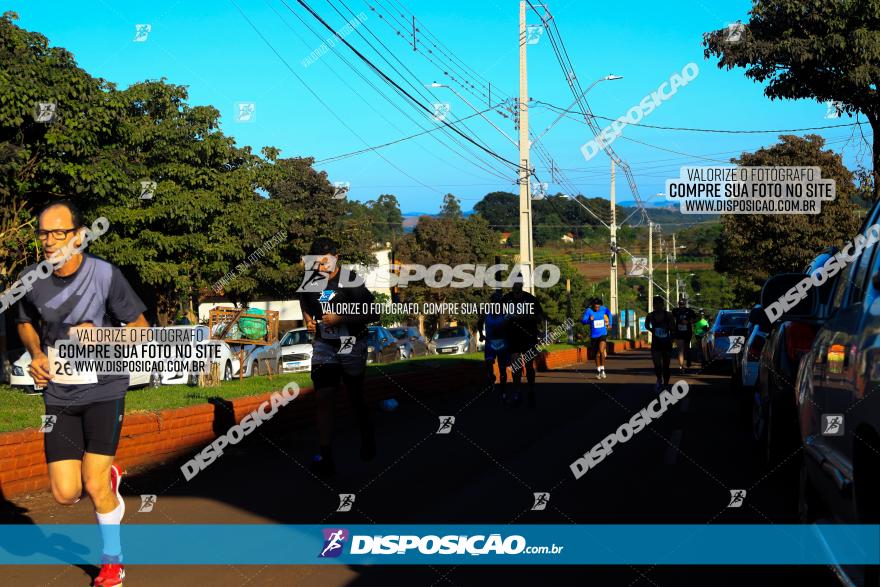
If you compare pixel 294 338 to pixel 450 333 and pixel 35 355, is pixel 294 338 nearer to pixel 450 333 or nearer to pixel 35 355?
pixel 450 333

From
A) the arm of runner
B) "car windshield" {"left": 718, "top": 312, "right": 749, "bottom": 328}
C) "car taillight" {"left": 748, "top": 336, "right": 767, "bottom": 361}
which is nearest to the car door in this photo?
the arm of runner

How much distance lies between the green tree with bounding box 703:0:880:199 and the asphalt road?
311 inches

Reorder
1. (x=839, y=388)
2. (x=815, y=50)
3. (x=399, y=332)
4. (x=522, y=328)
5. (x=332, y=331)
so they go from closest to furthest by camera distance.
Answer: (x=839, y=388), (x=332, y=331), (x=522, y=328), (x=815, y=50), (x=399, y=332)

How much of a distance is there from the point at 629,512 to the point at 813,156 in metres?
28.6

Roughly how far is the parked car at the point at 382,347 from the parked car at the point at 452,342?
7.04m

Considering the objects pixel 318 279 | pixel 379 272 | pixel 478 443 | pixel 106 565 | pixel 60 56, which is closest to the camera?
pixel 106 565

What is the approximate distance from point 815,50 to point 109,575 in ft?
51.2

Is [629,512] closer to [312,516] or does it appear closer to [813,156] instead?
[312,516]

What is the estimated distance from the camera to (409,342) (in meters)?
34.7

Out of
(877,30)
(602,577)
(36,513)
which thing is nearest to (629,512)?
(602,577)

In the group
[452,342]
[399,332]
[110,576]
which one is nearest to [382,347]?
[399,332]

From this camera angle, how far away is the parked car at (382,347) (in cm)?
→ 2964

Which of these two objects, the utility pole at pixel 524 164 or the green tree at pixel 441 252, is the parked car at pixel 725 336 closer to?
the utility pole at pixel 524 164

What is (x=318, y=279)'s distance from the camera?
8391 mm
